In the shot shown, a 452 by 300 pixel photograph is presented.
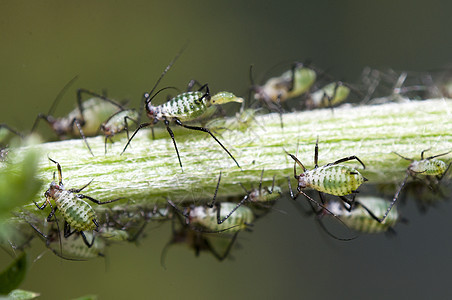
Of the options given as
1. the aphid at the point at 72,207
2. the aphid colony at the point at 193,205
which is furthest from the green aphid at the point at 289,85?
the aphid at the point at 72,207

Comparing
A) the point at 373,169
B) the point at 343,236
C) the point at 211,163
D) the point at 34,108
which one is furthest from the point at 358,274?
the point at 34,108

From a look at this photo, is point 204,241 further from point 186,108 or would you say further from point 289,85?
point 289,85

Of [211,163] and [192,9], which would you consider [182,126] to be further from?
[192,9]

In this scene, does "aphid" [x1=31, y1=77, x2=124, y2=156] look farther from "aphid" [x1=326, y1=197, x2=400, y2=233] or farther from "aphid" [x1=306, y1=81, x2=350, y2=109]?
"aphid" [x1=326, y1=197, x2=400, y2=233]

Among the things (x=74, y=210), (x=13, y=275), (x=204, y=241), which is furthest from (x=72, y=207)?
(x=204, y=241)

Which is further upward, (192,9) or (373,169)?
(192,9)

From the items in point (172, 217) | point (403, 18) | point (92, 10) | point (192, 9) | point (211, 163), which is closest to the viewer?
point (211, 163)

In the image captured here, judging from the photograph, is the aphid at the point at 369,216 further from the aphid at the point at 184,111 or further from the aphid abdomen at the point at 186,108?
the aphid abdomen at the point at 186,108

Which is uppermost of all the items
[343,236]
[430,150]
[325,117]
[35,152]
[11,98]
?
[35,152]

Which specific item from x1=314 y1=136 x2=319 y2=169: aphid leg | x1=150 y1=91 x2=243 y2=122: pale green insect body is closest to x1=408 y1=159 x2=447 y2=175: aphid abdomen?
x1=314 y1=136 x2=319 y2=169: aphid leg
